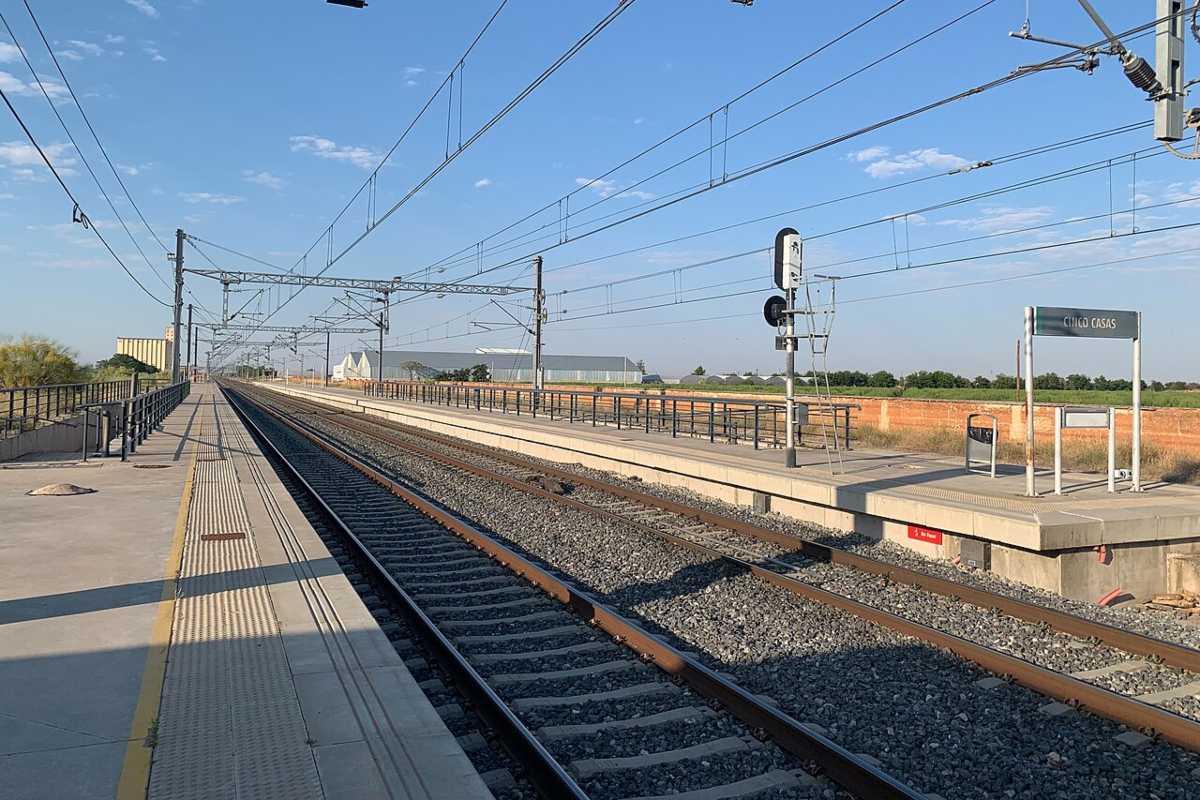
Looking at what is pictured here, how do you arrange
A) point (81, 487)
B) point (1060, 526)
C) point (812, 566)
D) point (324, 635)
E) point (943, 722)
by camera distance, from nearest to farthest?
point (943, 722)
point (324, 635)
point (1060, 526)
point (812, 566)
point (81, 487)

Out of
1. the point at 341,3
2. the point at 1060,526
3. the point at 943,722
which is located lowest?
the point at 943,722

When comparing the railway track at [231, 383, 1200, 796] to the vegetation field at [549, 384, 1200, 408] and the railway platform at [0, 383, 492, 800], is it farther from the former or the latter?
the vegetation field at [549, 384, 1200, 408]

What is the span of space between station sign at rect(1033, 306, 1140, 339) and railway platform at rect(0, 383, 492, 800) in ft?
30.2

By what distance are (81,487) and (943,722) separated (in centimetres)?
1247

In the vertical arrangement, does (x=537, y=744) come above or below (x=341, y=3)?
below

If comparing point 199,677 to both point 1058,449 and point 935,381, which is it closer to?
point 1058,449

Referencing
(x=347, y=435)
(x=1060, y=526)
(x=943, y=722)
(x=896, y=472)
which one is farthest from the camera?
(x=347, y=435)

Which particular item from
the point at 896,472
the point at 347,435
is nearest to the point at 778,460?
the point at 896,472

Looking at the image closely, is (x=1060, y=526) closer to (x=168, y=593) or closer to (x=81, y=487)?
(x=168, y=593)

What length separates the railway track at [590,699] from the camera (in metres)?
4.54

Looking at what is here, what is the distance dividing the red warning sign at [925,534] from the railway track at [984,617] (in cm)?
151

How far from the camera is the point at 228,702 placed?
472 cm

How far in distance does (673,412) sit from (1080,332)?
1112cm

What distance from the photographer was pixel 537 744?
4645mm
